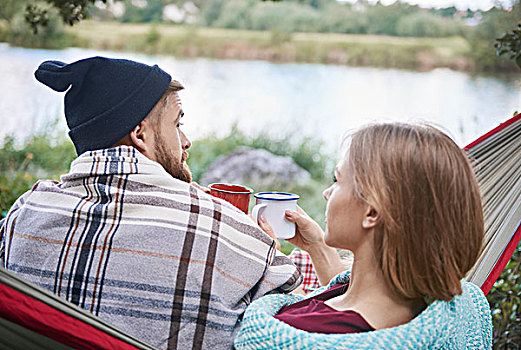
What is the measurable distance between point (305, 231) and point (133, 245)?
543 millimetres

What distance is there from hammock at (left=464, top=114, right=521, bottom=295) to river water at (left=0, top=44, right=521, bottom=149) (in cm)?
474

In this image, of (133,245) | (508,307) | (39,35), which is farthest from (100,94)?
(39,35)

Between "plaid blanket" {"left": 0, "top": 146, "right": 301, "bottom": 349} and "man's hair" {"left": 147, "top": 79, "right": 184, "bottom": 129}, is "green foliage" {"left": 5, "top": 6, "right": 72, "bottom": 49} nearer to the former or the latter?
"man's hair" {"left": 147, "top": 79, "right": 184, "bottom": 129}

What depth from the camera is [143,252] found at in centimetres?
131

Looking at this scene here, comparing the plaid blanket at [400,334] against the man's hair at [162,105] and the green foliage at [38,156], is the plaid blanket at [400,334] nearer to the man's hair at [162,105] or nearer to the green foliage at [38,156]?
the man's hair at [162,105]

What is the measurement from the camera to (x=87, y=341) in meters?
1.05

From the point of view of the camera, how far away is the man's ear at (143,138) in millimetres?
1580

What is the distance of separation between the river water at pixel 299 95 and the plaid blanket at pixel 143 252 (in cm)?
521

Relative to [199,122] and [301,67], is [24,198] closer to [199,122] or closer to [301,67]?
[199,122]

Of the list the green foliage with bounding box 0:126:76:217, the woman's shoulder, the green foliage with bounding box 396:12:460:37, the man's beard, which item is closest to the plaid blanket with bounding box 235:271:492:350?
the woman's shoulder

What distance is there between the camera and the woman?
3.50ft

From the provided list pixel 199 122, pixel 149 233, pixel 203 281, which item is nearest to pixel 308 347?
pixel 203 281

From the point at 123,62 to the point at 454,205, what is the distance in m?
0.93

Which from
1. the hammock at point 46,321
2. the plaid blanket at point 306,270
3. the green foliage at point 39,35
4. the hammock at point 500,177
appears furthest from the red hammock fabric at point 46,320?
the green foliage at point 39,35
